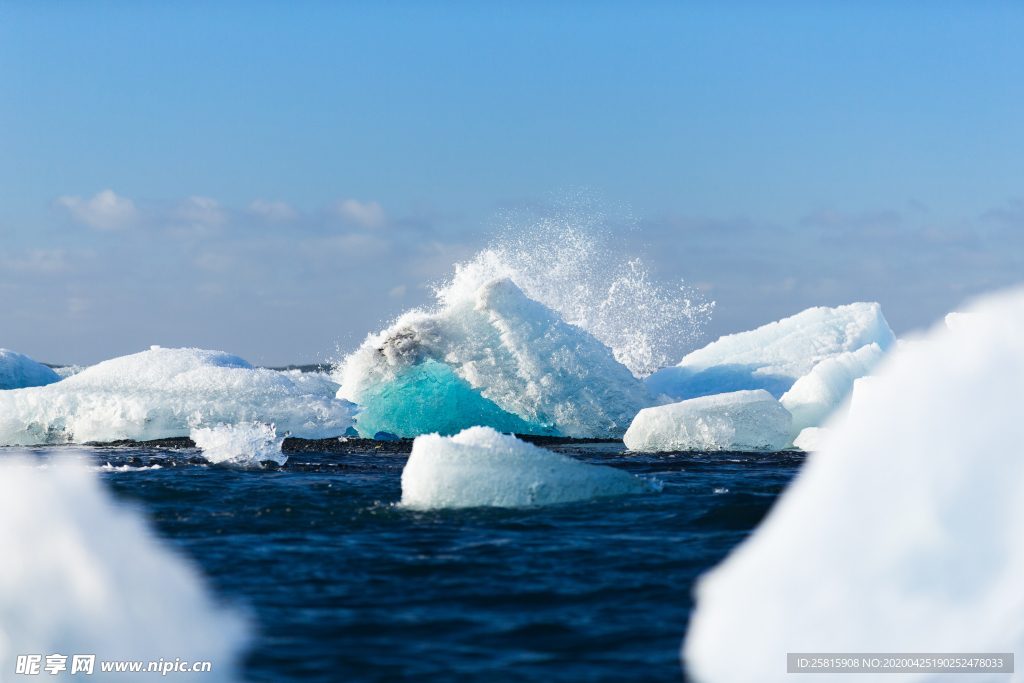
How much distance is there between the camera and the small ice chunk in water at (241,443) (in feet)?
45.2

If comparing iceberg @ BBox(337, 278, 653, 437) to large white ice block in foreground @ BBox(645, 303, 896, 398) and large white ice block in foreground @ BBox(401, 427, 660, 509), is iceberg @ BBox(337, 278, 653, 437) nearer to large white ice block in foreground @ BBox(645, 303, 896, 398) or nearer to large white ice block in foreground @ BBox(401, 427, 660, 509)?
→ large white ice block in foreground @ BBox(645, 303, 896, 398)

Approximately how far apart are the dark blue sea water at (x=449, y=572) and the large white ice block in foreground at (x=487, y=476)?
0.31 meters

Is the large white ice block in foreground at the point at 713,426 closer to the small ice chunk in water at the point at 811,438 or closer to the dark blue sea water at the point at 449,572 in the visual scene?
the small ice chunk in water at the point at 811,438

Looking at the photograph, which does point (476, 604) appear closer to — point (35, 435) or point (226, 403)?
point (226, 403)

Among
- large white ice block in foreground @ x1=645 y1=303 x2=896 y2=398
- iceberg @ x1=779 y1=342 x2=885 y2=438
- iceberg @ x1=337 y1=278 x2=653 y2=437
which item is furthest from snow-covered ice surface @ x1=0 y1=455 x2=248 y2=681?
large white ice block in foreground @ x1=645 y1=303 x2=896 y2=398

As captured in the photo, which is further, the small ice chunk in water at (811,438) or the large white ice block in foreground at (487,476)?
the small ice chunk in water at (811,438)

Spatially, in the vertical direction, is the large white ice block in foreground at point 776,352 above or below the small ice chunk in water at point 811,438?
above

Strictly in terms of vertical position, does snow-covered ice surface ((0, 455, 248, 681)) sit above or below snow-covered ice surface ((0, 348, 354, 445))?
below

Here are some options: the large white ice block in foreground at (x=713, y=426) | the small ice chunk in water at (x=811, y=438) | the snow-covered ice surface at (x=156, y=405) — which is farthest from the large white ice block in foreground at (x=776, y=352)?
the snow-covered ice surface at (x=156, y=405)

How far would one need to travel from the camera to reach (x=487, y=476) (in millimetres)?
9406

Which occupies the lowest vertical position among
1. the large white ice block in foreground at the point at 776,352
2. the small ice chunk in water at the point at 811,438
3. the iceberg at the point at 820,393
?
the small ice chunk in water at the point at 811,438

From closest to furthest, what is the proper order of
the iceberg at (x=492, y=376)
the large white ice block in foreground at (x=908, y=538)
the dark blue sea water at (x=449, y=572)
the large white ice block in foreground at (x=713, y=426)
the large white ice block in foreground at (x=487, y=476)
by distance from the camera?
the large white ice block in foreground at (x=908, y=538)
the dark blue sea water at (x=449, y=572)
the large white ice block in foreground at (x=487, y=476)
the large white ice block in foreground at (x=713, y=426)
the iceberg at (x=492, y=376)

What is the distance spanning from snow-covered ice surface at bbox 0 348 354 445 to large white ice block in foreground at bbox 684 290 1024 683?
12232 millimetres

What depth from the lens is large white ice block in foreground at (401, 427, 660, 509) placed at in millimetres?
9328
